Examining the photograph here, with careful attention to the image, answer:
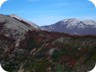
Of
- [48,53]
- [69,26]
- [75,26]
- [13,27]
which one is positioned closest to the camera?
[75,26]

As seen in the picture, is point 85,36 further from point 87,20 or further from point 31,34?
point 31,34

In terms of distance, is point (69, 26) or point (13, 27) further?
point (13, 27)

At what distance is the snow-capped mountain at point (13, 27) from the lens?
49.0ft

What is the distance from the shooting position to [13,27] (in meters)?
15.2

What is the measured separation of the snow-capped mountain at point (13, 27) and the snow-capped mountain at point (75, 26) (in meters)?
0.93

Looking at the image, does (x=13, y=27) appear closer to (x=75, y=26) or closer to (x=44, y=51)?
(x=44, y=51)

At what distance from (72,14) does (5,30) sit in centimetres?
197

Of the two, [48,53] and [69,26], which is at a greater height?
[69,26]

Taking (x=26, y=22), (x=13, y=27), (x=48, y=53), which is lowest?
(x=48, y=53)

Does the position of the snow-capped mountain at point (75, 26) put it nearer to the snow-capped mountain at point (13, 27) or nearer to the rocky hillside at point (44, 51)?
the rocky hillside at point (44, 51)

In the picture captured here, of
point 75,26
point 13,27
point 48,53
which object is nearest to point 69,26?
point 75,26

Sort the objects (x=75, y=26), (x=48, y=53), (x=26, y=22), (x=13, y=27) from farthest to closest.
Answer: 1. (x=13, y=27)
2. (x=48, y=53)
3. (x=26, y=22)
4. (x=75, y=26)

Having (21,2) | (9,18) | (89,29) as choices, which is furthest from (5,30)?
(89,29)

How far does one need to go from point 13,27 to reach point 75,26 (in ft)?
6.60
